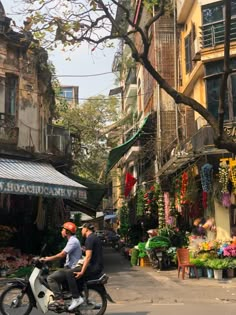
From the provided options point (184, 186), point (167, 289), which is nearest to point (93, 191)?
point (184, 186)

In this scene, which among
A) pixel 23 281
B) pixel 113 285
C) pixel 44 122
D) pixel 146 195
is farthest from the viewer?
pixel 146 195

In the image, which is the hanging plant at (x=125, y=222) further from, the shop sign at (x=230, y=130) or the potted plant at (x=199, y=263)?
the shop sign at (x=230, y=130)

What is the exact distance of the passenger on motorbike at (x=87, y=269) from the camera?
7.60 meters

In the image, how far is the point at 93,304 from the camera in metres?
7.78

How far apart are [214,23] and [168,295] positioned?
9329 millimetres

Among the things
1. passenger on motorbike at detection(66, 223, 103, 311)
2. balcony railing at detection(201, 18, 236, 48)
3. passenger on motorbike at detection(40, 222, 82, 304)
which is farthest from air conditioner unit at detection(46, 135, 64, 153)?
passenger on motorbike at detection(66, 223, 103, 311)

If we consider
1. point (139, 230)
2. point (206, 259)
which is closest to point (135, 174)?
point (139, 230)

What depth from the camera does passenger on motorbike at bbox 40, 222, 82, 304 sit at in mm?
7652

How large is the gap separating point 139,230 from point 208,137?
11.8 metres

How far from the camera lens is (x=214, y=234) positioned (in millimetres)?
15242

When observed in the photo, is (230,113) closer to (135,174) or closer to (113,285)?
(113,285)

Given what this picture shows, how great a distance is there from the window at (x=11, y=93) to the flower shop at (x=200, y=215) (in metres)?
6.48

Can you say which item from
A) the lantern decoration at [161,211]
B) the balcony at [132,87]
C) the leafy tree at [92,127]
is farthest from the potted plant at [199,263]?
the balcony at [132,87]

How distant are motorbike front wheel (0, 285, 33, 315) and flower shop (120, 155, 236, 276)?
6.87 m
